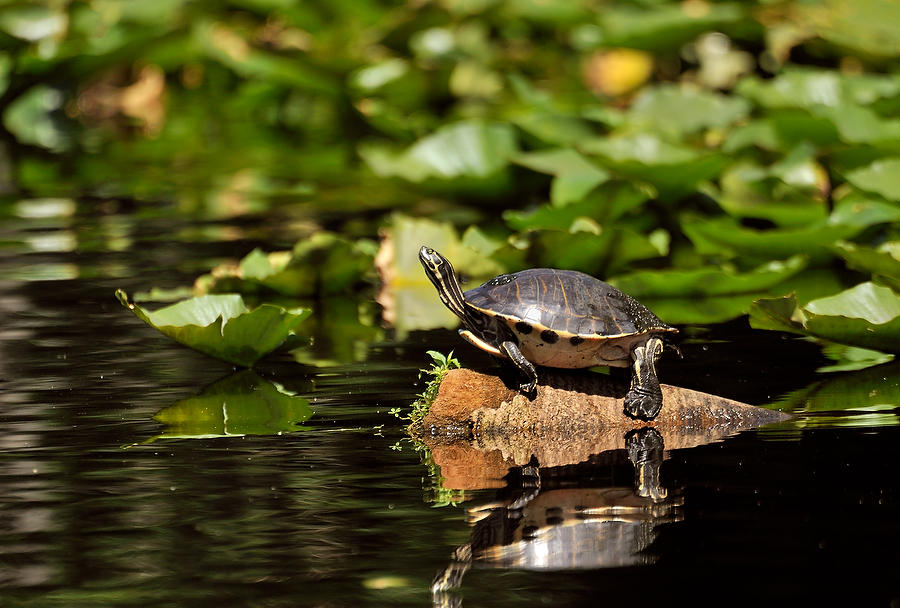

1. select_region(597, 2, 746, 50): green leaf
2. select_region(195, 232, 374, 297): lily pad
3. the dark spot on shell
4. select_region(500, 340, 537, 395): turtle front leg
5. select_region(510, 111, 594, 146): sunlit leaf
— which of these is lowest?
select_region(500, 340, 537, 395): turtle front leg

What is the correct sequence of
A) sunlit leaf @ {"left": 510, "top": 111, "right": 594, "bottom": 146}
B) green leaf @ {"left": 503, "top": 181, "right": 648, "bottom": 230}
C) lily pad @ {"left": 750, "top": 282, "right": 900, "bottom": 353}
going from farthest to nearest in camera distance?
sunlit leaf @ {"left": 510, "top": 111, "right": 594, "bottom": 146} → green leaf @ {"left": 503, "top": 181, "right": 648, "bottom": 230} → lily pad @ {"left": 750, "top": 282, "right": 900, "bottom": 353}

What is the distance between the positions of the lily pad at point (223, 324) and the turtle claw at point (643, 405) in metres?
1.00

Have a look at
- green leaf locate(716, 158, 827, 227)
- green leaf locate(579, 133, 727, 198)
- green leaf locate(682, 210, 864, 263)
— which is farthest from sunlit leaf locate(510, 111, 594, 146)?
green leaf locate(682, 210, 864, 263)

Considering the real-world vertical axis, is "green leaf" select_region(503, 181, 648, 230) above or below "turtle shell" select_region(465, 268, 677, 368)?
above

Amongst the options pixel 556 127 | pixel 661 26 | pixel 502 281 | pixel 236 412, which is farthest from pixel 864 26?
pixel 236 412

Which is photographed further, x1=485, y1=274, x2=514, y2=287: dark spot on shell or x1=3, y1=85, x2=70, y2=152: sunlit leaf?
x1=3, y1=85, x2=70, y2=152: sunlit leaf

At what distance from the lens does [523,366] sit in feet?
11.2

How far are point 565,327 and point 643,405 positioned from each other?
10.4 inches

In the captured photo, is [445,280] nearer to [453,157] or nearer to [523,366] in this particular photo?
[523,366]

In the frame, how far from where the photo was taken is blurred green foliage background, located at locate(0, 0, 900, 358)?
17.1 ft

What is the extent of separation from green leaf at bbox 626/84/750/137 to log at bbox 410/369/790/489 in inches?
154

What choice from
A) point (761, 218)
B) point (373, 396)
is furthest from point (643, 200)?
point (373, 396)

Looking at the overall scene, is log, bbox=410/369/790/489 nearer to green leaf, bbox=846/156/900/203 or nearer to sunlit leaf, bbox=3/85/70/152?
green leaf, bbox=846/156/900/203

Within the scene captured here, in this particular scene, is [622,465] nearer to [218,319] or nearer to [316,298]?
[218,319]
